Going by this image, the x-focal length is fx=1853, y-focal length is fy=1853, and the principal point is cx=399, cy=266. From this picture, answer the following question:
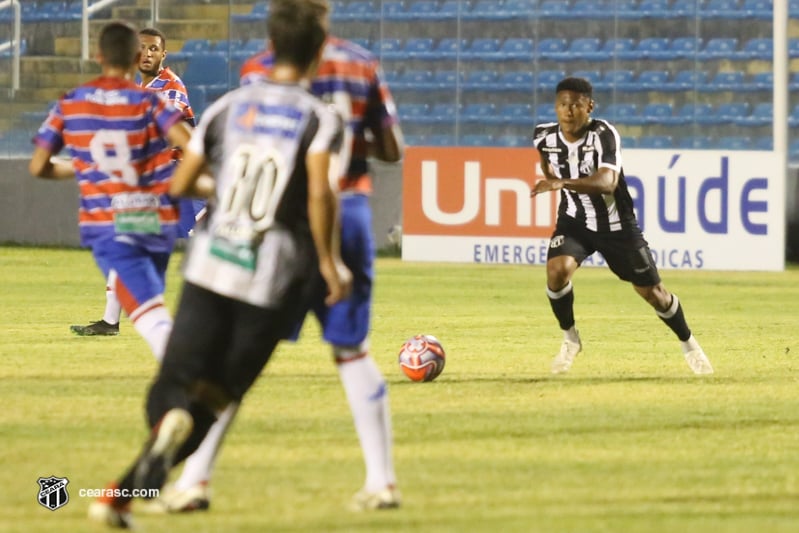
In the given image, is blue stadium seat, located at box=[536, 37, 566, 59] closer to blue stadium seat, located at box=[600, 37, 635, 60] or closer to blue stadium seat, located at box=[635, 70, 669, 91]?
blue stadium seat, located at box=[600, 37, 635, 60]

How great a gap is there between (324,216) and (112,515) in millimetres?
1083

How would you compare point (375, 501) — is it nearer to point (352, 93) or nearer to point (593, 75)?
point (352, 93)

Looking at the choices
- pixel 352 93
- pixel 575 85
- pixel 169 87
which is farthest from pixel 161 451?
pixel 169 87

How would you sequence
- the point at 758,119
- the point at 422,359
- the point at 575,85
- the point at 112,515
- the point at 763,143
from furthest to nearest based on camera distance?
1. the point at 758,119
2. the point at 763,143
3. the point at 575,85
4. the point at 422,359
5. the point at 112,515

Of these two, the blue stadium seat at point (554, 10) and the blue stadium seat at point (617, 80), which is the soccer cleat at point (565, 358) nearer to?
the blue stadium seat at point (617, 80)

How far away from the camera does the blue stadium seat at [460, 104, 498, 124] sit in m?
23.3

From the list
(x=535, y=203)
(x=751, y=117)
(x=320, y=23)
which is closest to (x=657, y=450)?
(x=320, y=23)

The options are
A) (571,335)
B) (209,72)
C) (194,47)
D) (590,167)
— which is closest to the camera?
(590,167)

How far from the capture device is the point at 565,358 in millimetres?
10938

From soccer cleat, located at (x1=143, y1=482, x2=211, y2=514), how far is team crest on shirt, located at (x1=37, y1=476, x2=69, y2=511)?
324 millimetres

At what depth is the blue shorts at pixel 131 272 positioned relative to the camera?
8.13 m

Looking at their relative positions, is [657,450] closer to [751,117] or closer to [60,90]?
[751,117]

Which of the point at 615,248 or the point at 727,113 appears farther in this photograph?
the point at 727,113

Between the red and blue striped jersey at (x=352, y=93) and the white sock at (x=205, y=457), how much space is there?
0.94m
